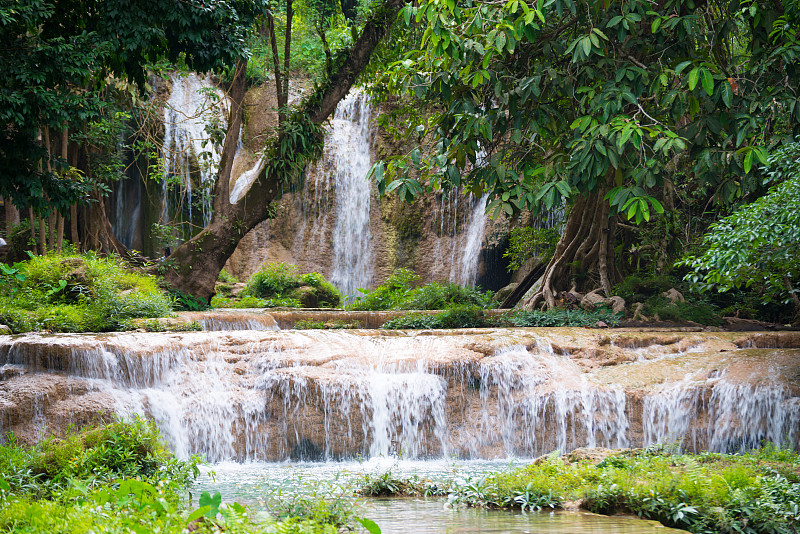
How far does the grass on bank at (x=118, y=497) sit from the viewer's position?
119 inches

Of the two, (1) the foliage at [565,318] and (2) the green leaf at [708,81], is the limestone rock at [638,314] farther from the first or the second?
(2) the green leaf at [708,81]

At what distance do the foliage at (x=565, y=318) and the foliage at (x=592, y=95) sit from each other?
3635 millimetres

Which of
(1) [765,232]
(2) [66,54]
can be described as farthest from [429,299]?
(2) [66,54]

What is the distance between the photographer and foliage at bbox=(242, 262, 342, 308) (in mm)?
17203

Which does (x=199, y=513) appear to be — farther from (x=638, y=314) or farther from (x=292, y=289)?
(x=292, y=289)

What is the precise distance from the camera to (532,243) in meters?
14.7

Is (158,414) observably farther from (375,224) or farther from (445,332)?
(375,224)

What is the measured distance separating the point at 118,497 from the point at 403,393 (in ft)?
15.1

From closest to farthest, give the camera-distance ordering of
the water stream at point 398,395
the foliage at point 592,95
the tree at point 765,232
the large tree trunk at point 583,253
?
the tree at point 765,232
the foliage at point 592,95
the water stream at point 398,395
the large tree trunk at point 583,253

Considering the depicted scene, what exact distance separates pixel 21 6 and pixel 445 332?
6.28 meters

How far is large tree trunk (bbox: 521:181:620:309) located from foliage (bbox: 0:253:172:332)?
7210 millimetres

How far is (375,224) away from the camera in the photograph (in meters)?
20.4

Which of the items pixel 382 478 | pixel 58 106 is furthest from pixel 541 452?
pixel 58 106

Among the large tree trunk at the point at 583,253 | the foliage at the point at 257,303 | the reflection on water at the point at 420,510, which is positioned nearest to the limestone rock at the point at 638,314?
the large tree trunk at the point at 583,253
